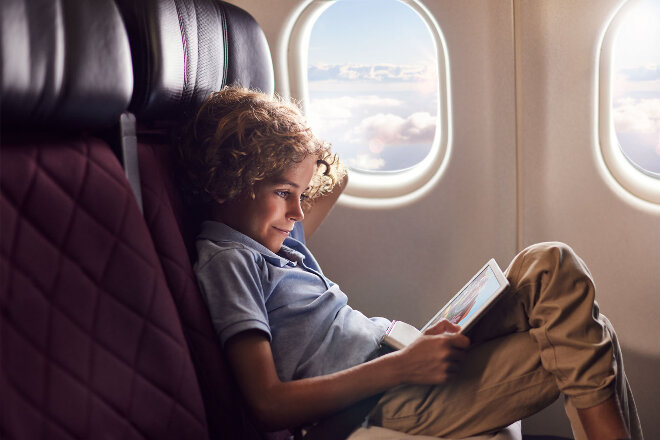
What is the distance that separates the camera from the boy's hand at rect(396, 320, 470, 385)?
1246mm

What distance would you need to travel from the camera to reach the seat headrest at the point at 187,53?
112 centimetres

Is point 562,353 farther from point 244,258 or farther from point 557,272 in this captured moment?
point 244,258

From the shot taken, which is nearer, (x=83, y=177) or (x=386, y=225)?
(x=83, y=177)

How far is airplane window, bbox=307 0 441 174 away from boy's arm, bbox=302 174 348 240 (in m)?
0.49

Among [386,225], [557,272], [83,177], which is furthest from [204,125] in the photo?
[386,225]

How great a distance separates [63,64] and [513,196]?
1.72m

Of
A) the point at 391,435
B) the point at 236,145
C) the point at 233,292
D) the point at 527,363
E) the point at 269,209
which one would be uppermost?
the point at 236,145

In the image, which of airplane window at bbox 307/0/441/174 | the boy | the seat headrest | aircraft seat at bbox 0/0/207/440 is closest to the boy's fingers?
the boy

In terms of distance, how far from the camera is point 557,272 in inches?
51.0

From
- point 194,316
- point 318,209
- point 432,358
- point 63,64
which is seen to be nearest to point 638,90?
point 318,209

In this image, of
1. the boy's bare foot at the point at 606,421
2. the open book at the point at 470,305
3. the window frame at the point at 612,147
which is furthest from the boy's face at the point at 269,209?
the window frame at the point at 612,147

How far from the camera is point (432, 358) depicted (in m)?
1.25

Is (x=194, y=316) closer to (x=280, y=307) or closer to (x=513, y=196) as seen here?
(x=280, y=307)

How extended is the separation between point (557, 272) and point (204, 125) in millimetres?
807
